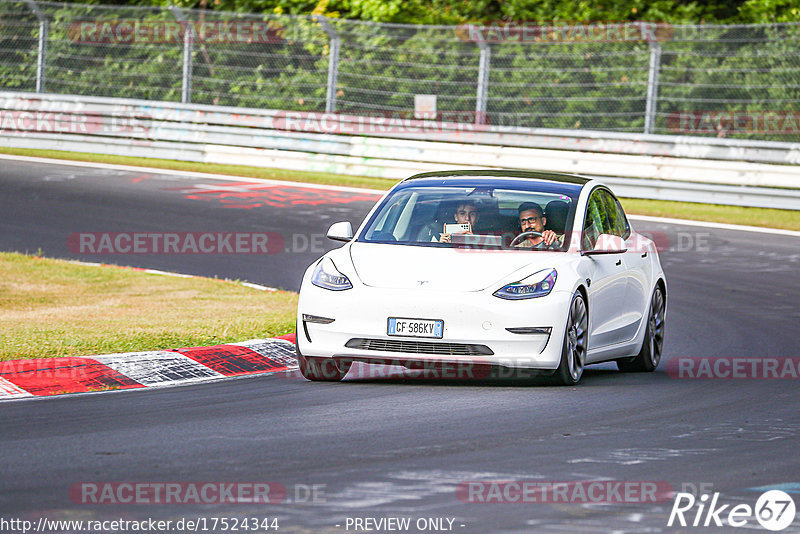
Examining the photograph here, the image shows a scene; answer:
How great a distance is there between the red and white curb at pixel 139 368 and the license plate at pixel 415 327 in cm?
150

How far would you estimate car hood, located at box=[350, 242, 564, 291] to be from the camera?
371 inches

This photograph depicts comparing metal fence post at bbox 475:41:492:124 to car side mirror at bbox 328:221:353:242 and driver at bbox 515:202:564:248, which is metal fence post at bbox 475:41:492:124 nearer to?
driver at bbox 515:202:564:248

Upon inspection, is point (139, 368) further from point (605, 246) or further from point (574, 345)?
point (605, 246)

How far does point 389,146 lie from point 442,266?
16214 millimetres

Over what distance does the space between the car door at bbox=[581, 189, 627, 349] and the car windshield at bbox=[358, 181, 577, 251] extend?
252mm

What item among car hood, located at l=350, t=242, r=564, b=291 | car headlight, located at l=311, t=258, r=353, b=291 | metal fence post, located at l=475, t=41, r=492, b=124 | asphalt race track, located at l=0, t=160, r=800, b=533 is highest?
metal fence post, located at l=475, t=41, r=492, b=124

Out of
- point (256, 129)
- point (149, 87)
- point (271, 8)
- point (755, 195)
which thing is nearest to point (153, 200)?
point (256, 129)

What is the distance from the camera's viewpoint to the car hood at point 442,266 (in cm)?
943

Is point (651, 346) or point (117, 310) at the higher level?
point (651, 346)

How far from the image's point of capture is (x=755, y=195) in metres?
23.0

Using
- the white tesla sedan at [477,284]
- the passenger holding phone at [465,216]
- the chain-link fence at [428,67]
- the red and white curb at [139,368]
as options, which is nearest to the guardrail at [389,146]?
the chain-link fence at [428,67]

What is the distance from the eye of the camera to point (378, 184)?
2516 centimetres

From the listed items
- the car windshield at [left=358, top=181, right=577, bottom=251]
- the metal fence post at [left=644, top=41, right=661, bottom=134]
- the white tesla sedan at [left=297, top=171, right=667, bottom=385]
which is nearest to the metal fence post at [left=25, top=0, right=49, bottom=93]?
the metal fence post at [left=644, top=41, right=661, bottom=134]

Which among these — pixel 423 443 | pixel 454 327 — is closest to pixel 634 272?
pixel 454 327
